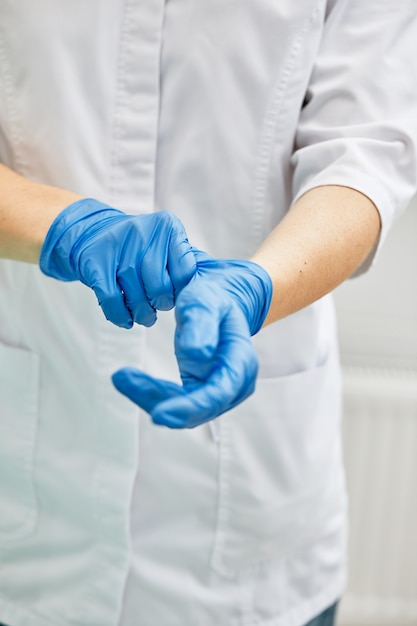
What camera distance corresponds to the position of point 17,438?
1004 millimetres

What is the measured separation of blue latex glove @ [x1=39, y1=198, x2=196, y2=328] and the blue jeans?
0.55m

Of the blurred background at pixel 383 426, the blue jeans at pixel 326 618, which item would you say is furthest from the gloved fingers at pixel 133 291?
the blurred background at pixel 383 426

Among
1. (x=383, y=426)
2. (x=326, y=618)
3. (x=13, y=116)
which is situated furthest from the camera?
(x=383, y=426)

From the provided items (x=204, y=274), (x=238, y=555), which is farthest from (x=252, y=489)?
(x=204, y=274)

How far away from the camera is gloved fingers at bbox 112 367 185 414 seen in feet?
1.95

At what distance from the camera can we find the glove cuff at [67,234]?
793mm

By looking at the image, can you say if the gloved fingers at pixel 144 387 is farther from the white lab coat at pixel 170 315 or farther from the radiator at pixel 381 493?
the radiator at pixel 381 493

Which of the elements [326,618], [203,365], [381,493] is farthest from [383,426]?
[203,365]

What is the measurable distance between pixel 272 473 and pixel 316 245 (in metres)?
0.31

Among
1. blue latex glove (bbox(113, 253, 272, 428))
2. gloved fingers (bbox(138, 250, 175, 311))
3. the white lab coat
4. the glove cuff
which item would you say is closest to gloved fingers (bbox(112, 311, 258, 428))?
blue latex glove (bbox(113, 253, 272, 428))

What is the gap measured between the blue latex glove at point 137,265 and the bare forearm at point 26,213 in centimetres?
7

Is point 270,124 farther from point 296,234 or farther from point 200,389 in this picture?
point 200,389

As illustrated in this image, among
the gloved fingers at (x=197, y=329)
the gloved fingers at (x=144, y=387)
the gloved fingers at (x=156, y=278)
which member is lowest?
the gloved fingers at (x=156, y=278)

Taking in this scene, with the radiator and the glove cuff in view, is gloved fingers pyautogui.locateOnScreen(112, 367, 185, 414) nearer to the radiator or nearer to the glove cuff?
the glove cuff
